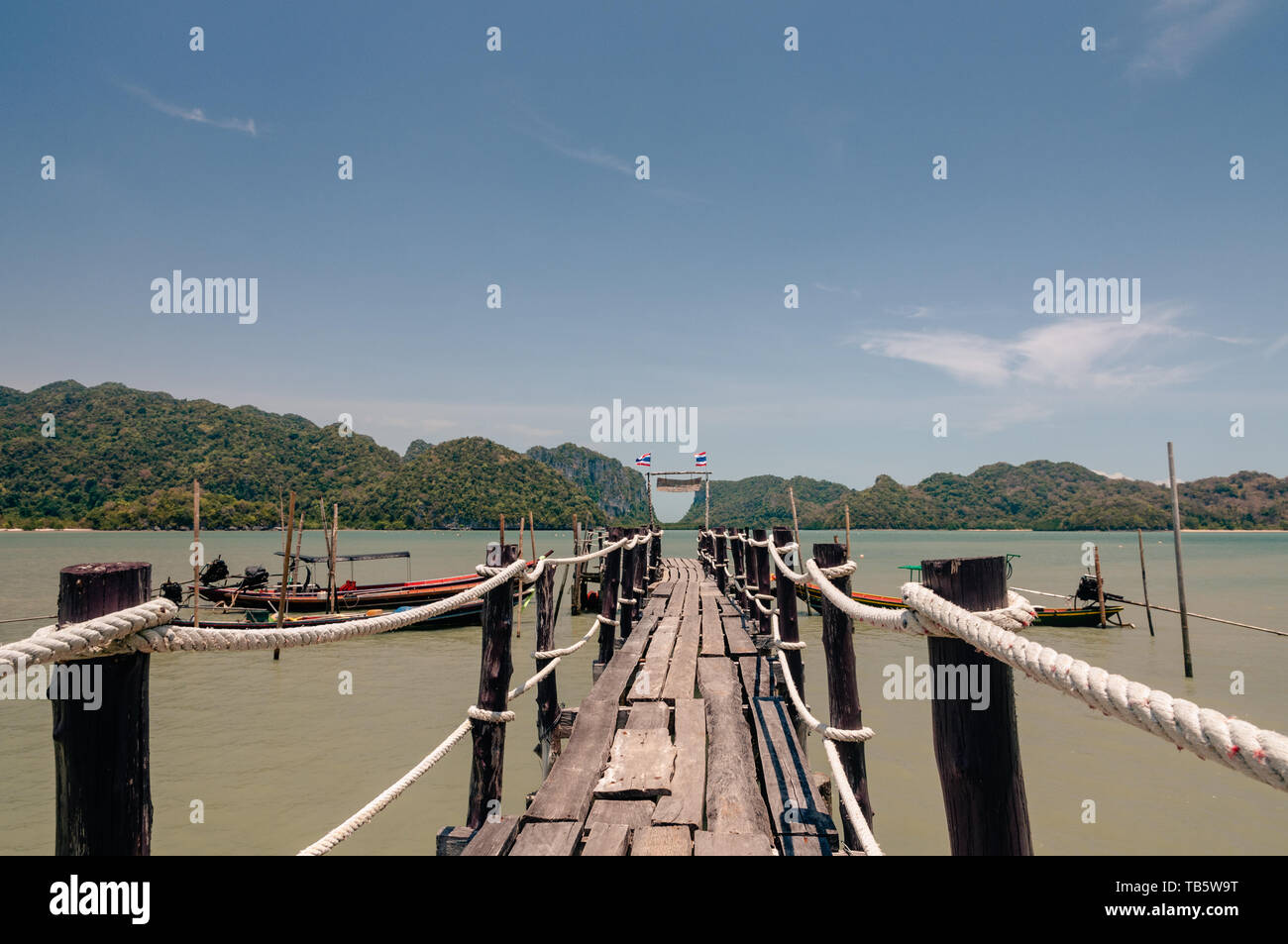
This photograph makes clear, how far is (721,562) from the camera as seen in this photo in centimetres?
1549

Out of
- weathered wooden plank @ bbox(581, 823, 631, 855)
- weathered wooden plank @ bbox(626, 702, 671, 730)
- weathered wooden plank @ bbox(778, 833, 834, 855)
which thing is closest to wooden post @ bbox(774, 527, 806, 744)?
weathered wooden plank @ bbox(626, 702, 671, 730)

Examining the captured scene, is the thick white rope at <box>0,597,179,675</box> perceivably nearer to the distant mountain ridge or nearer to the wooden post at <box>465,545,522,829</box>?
the wooden post at <box>465,545,522,829</box>

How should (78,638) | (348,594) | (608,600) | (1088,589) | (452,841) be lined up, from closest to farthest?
(78,638) < (452,841) < (608,600) < (348,594) < (1088,589)

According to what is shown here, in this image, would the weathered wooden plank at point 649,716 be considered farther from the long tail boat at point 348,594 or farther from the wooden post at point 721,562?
the long tail boat at point 348,594

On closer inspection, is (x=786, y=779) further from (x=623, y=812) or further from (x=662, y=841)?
(x=662, y=841)

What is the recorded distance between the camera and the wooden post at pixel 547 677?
5.27m

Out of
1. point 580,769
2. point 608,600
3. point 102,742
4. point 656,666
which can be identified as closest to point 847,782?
point 580,769

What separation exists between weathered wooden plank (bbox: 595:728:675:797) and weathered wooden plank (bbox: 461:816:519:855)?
589 mm

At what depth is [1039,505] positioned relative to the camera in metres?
152

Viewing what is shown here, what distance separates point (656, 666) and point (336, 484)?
451ft

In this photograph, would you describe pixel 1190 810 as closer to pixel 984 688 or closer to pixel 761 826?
pixel 761 826

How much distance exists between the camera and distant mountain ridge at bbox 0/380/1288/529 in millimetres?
105875
